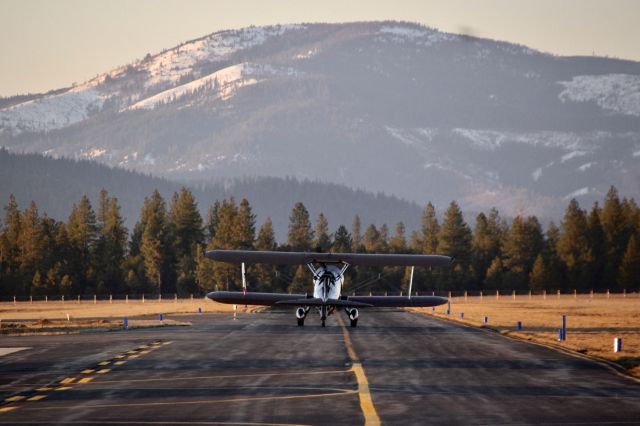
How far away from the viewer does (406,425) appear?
61.9 feet

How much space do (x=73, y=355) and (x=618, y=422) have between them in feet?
70.7

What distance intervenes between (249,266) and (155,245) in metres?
19.3

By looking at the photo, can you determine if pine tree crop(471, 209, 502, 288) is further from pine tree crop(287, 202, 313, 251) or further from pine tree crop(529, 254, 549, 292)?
pine tree crop(287, 202, 313, 251)

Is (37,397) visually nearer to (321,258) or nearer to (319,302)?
(319,302)

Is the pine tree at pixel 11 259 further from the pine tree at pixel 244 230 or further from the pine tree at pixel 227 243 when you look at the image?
the pine tree at pixel 244 230

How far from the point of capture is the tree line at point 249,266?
Answer: 16225cm

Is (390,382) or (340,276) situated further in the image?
(340,276)

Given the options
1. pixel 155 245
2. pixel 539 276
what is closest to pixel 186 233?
pixel 155 245

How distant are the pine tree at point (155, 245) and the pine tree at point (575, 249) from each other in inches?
2259

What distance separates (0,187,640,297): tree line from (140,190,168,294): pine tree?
15cm

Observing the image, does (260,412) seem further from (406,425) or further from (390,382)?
(390,382)

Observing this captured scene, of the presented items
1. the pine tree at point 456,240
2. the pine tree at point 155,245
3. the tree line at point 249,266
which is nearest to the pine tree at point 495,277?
the tree line at point 249,266

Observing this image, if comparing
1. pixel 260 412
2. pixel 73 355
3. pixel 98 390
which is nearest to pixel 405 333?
pixel 73 355

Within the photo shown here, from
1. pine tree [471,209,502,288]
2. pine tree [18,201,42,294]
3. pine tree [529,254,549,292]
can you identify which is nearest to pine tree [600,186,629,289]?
pine tree [529,254,549,292]
